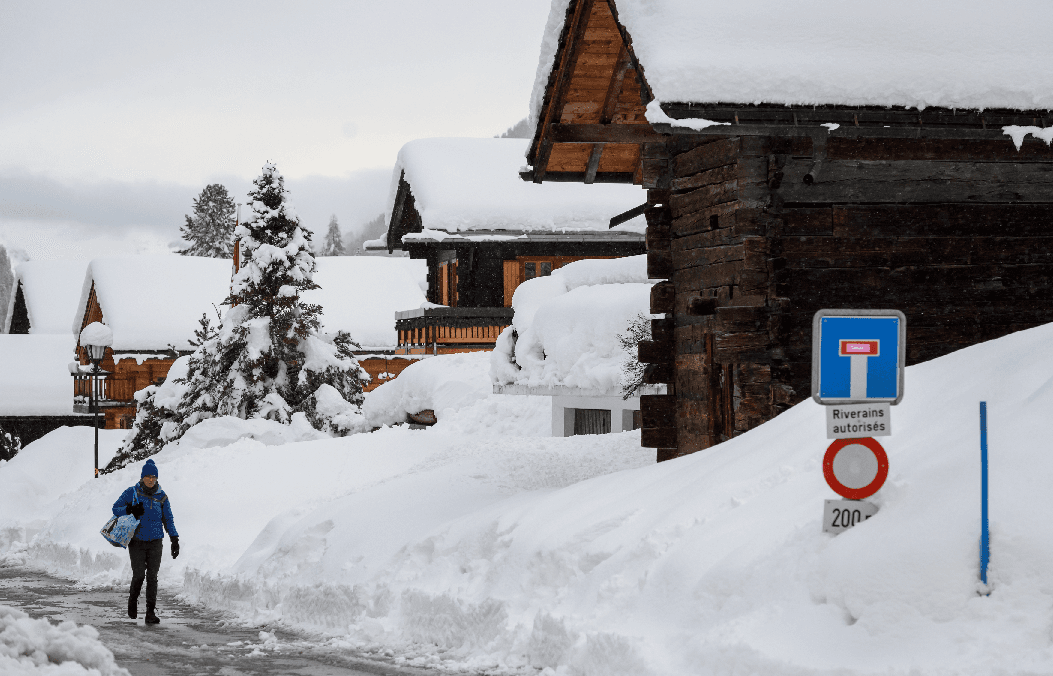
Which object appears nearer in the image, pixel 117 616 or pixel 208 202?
pixel 117 616

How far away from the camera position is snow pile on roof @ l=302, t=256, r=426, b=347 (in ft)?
138

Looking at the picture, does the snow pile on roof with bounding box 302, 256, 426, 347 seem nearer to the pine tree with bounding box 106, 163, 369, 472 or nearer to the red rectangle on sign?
the pine tree with bounding box 106, 163, 369, 472

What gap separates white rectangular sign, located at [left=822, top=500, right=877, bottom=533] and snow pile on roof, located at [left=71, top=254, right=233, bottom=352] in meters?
34.2

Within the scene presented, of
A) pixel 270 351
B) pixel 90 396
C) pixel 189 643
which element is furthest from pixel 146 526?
pixel 90 396

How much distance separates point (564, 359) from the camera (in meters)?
20.2

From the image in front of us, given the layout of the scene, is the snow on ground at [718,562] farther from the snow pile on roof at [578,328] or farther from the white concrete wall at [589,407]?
the white concrete wall at [589,407]

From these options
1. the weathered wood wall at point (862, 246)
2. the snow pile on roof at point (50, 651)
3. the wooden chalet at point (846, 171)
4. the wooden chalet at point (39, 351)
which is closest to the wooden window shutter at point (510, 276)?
the wooden chalet at point (846, 171)

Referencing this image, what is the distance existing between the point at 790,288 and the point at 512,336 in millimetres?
10568

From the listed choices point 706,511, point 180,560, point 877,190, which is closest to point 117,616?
point 180,560

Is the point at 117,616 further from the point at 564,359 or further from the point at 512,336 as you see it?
the point at 512,336

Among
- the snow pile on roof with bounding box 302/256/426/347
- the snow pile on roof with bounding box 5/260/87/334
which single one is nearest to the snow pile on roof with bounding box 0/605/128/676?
the snow pile on roof with bounding box 302/256/426/347

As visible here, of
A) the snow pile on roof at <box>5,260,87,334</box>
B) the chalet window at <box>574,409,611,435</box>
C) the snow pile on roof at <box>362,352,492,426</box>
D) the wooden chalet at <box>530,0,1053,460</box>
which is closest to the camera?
the wooden chalet at <box>530,0,1053,460</box>

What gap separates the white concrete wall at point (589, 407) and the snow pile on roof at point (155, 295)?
19345mm

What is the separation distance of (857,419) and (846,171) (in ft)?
17.5
